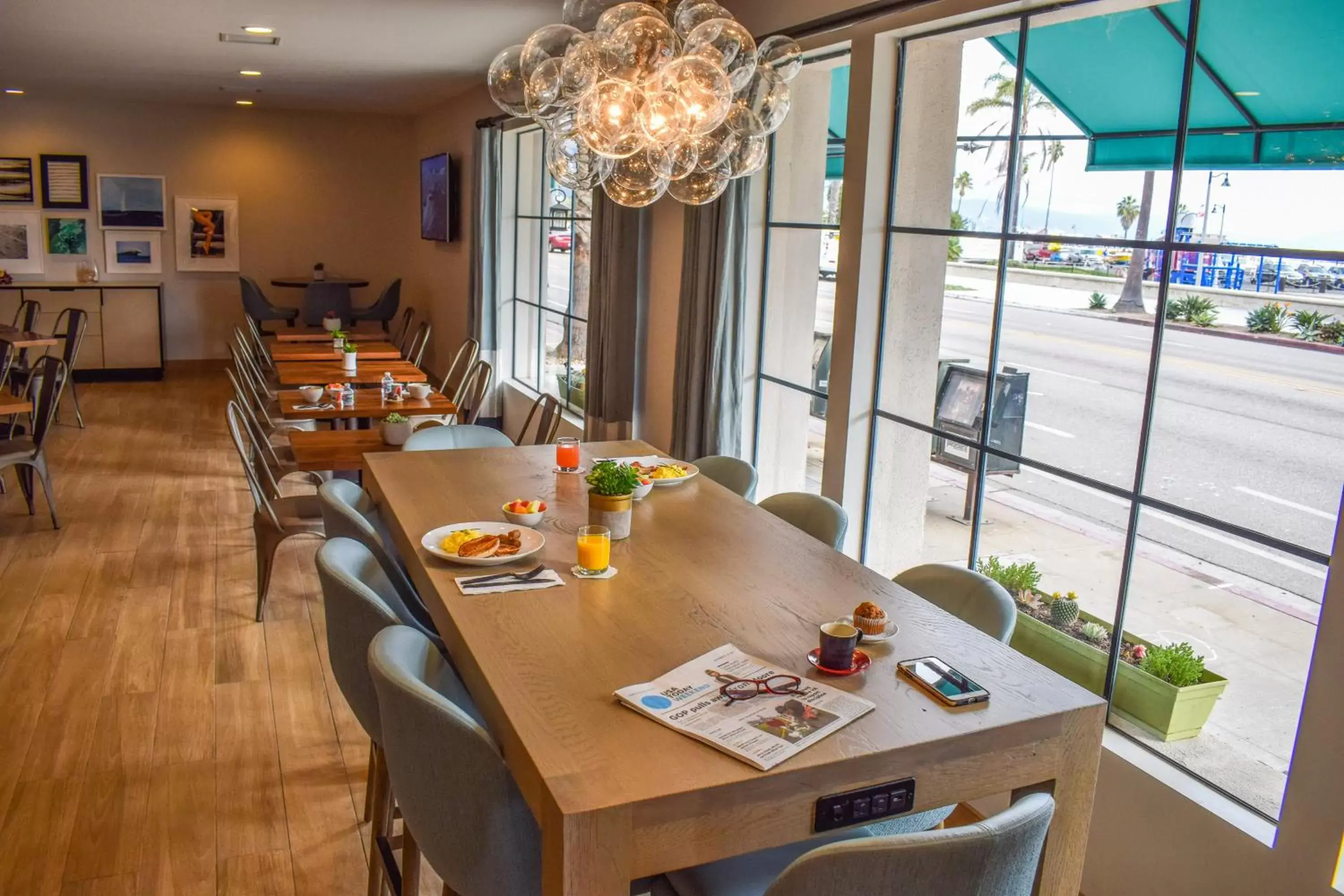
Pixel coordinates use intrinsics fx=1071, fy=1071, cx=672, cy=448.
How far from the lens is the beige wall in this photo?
1019cm

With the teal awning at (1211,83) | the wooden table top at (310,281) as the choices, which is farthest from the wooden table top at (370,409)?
the wooden table top at (310,281)

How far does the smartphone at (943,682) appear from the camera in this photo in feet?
6.27

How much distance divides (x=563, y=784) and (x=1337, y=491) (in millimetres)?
1804

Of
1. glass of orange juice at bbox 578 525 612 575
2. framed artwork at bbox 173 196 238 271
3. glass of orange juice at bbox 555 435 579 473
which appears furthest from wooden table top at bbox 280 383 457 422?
framed artwork at bbox 173 196 238 271

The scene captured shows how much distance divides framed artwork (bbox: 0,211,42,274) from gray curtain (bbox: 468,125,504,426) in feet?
16.0

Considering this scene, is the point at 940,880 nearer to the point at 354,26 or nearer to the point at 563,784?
the point at 563,784

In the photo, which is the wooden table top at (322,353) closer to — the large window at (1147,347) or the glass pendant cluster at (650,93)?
the large window at (1147,347)

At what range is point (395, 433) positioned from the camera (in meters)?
4.56

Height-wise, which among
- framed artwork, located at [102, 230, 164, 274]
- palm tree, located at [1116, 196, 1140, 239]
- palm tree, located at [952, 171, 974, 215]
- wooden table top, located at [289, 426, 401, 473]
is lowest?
wooden table top, located at [289, 426, 401, 473]

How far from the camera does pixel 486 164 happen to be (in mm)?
7754

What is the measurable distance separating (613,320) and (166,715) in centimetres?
271

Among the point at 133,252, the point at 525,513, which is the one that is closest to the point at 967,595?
the point at 525,513

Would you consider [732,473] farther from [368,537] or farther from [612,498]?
[368,537]

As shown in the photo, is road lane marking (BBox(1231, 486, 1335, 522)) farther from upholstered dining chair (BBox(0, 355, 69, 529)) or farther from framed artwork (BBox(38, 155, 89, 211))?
framed artwork (BBox(38, 155, 89, 211))
